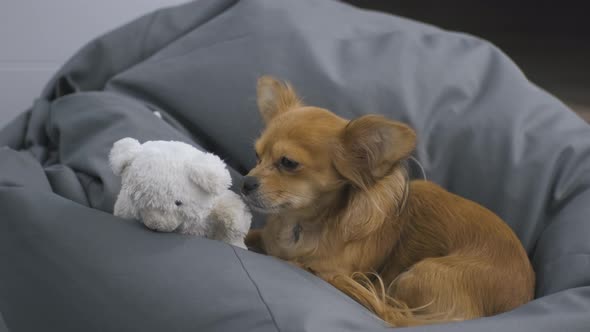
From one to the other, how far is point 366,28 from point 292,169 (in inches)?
28.7

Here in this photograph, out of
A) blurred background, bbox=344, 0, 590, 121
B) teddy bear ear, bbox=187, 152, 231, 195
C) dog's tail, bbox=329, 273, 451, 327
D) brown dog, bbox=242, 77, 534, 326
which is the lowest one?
blurred background, bbox=344, 0, 590, 121

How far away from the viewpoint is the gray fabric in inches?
47.6

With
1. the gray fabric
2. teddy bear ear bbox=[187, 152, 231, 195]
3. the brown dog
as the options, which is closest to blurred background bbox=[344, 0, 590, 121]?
the gray fabric

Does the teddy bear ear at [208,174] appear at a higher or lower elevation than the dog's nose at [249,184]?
higher

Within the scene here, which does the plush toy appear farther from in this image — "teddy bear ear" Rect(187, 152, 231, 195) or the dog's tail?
the dog's tail

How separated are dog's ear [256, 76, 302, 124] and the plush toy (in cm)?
25

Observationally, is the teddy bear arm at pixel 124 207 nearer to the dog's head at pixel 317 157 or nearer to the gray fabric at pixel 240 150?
the gray fabric at pixel 240 150

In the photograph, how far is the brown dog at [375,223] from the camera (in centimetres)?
133

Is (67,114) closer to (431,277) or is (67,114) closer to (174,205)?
(174,205)

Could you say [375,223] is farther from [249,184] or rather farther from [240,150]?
[240,150]

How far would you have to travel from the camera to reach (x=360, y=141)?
133 cm

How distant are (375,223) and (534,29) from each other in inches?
118

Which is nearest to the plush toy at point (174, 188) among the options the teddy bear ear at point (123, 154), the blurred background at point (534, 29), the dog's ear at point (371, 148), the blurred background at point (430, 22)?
the teddy bear ear at point (123, 154)

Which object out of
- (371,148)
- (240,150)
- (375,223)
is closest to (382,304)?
(375,223)
